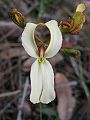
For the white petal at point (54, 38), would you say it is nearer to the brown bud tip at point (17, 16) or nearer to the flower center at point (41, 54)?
the flower center at point (41, 54)

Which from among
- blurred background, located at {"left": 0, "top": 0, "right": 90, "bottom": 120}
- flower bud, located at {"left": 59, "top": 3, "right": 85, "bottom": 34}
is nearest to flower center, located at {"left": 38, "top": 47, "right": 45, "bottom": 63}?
flower bud, located at {"left": 59, "top": 3, "right": 85, "bottom": 34}

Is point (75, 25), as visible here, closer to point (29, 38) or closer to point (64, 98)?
point (29, 38)

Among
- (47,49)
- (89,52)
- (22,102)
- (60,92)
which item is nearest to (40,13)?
(89,52)

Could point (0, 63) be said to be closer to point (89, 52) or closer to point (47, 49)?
point (89, 52)

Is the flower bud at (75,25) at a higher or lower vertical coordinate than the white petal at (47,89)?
higher

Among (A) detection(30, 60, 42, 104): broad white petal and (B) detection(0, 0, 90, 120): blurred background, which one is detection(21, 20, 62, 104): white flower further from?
(B) detection(0, 0, 90, 120): blurred background

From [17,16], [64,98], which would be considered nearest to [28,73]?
[64,98]

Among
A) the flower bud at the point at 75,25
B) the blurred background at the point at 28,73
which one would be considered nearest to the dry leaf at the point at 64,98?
the blurred background at the point at 28,73
